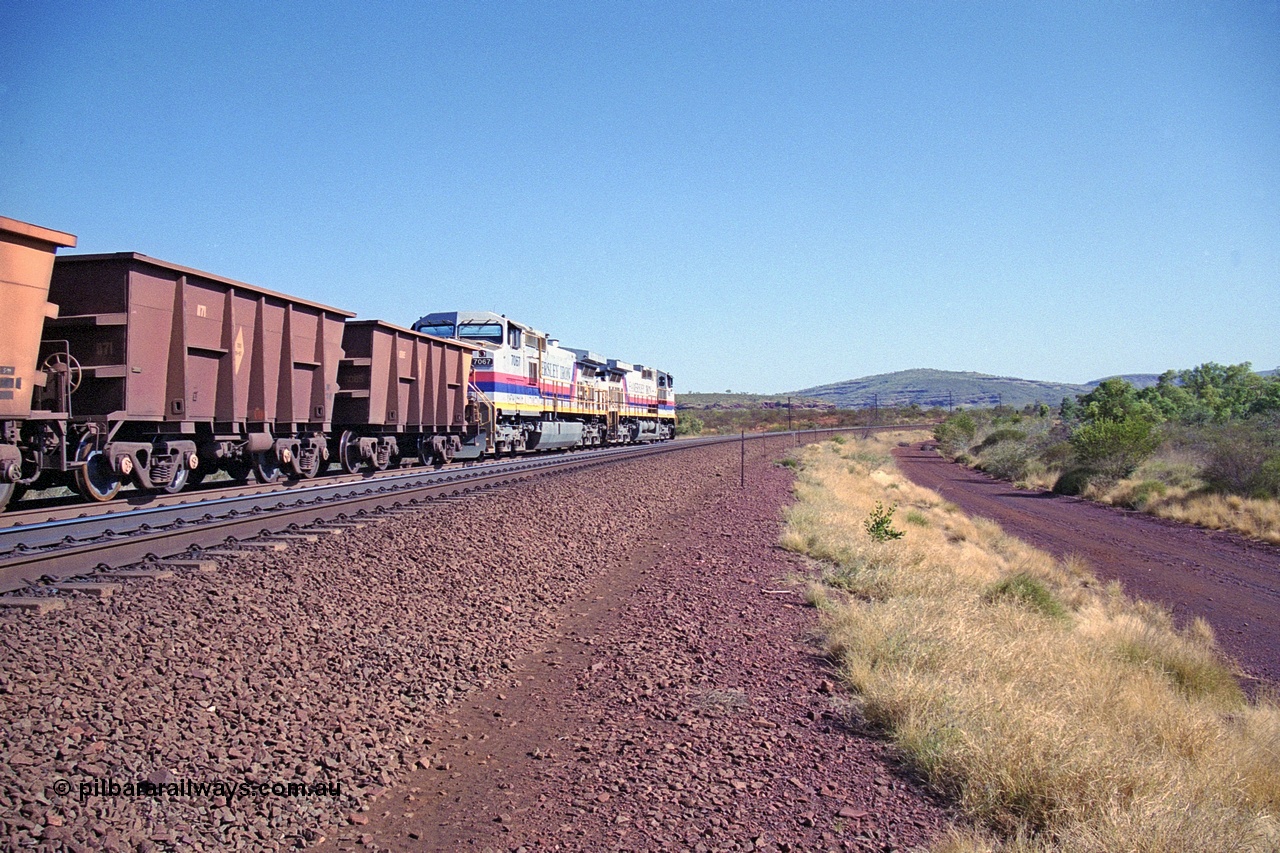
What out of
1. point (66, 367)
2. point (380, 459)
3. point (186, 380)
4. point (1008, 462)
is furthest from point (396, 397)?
point (1008, 462)

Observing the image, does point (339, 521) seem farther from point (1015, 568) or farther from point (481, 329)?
point (481, 329)

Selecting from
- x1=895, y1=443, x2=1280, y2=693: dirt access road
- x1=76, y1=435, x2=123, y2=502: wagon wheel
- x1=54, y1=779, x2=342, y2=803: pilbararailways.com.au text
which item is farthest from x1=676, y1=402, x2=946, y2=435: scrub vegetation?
x1=54, y1=779, x2=342, y2=803: pilbararailways.com.au text

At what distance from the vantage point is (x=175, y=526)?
9414 millimetres

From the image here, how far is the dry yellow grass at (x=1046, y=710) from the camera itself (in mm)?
4301

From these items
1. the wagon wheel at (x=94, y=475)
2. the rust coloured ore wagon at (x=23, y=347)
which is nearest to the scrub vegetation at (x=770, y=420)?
the wagon wheel at (x=94, y=475)

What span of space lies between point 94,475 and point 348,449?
7.00 metres

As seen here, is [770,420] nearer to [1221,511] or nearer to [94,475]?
[1221,511]

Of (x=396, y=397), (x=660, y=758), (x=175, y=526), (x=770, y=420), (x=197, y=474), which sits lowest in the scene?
(x=660, y=758)

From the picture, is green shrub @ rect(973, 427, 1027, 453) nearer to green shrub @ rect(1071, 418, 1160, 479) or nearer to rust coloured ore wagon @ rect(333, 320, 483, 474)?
green shrub @ rect(1071, 418, 1160, 479)

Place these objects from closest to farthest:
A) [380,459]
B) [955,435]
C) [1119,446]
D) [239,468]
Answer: [239,468], [380,459], [1119,446], [955,435]

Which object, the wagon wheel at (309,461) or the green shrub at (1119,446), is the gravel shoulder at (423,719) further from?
the green shrub at (1119,446)

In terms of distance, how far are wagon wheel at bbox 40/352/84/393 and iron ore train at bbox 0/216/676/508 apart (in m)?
0.03

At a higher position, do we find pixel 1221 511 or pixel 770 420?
pixel 770 420

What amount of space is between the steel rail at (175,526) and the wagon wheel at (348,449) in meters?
2.00
